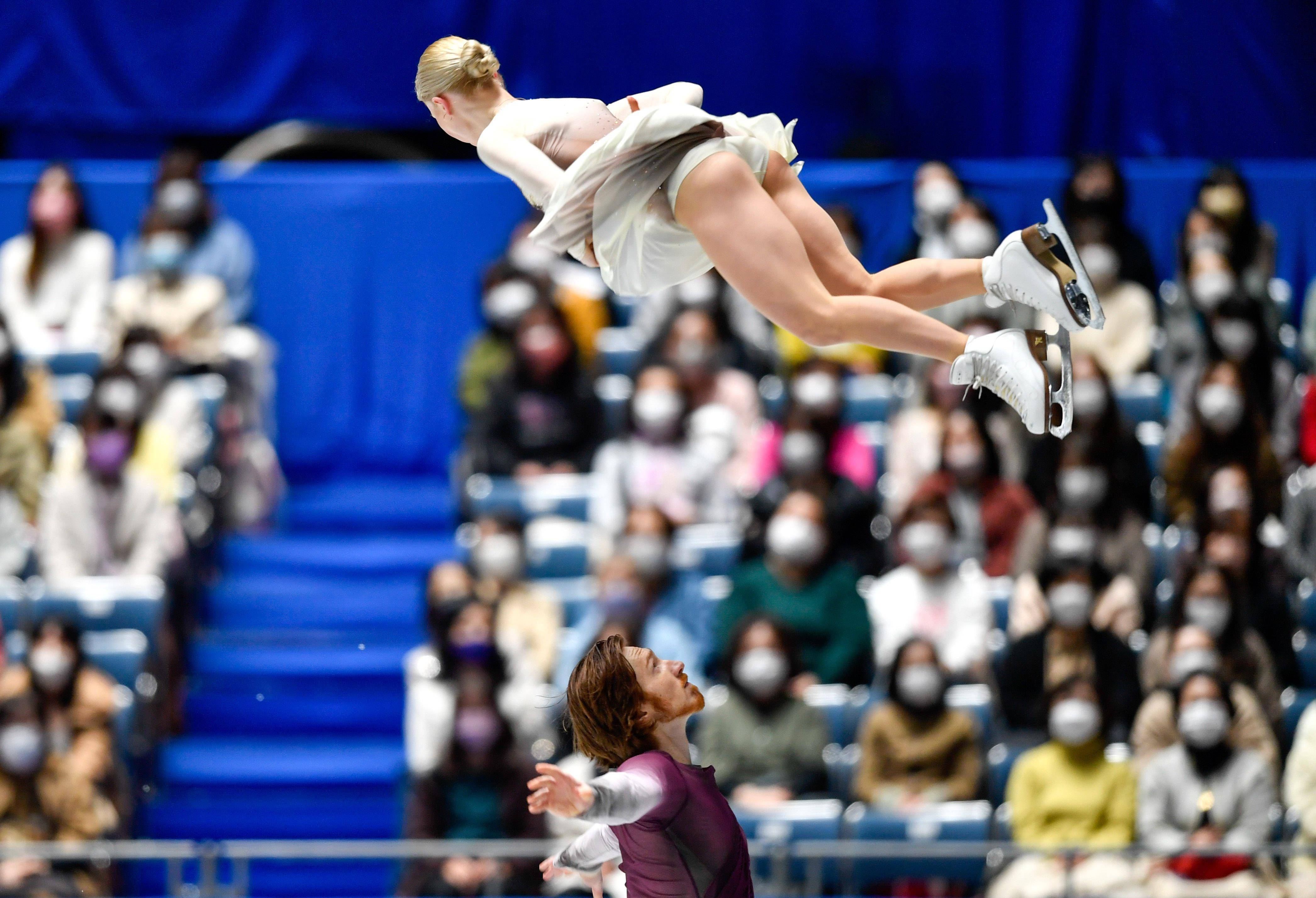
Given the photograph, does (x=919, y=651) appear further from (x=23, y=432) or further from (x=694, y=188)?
(x=23, y=432)

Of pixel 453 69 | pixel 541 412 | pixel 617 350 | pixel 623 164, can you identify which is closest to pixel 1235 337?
pixel 617 350

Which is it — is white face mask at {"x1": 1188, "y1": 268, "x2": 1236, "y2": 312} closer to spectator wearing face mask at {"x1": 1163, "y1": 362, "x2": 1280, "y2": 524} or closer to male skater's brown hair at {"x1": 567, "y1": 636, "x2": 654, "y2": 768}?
spectator wearing face mask at {"x1": 1163, "y1": 362, "x2": 1280, "y2": 524}

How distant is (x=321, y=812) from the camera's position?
771 centimetres

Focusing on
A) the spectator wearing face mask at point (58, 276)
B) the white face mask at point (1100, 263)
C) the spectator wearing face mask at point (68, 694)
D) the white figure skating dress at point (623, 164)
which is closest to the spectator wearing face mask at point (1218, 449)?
the white face mask at point (1100, 263)

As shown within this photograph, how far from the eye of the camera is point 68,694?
7.21 m

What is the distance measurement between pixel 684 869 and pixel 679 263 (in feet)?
4.52

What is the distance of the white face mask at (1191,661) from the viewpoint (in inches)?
281

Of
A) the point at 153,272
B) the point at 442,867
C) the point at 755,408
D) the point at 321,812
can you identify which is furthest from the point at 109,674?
the point at 755,408

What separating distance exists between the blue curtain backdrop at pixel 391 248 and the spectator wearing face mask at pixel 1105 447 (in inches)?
57.6

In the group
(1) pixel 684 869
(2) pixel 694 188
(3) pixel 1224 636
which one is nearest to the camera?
(1) pixel 684 869

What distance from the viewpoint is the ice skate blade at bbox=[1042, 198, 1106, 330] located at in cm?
409

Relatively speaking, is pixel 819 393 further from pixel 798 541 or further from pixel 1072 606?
pixel 1072 606

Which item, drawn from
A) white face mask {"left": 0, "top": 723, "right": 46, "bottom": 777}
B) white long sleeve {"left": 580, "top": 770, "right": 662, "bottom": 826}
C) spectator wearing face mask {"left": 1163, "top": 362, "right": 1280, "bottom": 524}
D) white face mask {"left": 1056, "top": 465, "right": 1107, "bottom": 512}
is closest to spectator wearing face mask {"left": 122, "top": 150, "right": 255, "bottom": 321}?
white face mask {"left": 0, "top": 723, "right": 46, "bottom": 777}

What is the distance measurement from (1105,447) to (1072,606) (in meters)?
0.89
